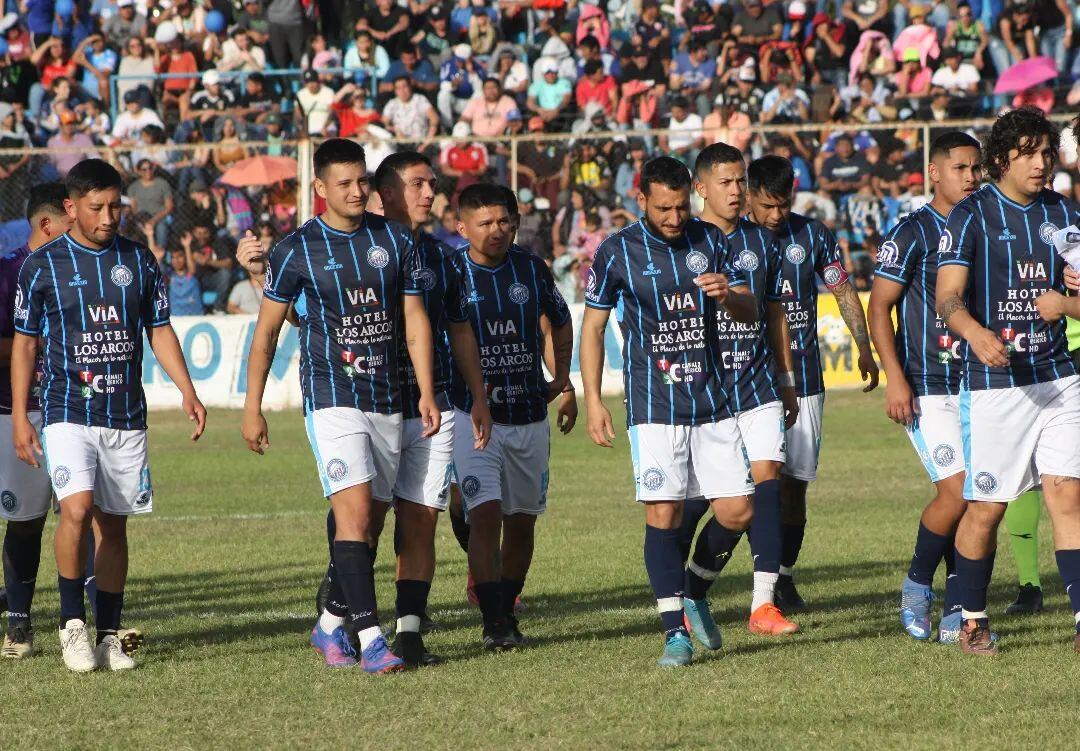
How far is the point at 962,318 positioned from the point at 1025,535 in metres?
2.34

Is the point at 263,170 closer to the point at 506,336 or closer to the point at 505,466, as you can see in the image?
the point at 506,336

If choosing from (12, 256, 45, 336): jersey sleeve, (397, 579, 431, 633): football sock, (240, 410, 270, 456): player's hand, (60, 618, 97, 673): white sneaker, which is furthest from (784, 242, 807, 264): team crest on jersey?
(60, 618, 97, 673): white sneaker

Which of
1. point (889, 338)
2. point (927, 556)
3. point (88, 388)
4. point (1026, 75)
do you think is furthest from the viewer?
point (1026, 75)

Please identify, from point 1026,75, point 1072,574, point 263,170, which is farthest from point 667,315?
point 1026,75

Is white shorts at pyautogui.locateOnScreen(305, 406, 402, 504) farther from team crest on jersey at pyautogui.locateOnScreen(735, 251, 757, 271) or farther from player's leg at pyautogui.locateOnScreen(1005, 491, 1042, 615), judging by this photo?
player's leg at pyautogui.locateOnScreen(1005, 491, 1042, 615)

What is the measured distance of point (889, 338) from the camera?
24.3ft

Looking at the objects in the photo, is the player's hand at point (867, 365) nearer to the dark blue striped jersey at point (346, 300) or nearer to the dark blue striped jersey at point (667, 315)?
the dark blue striped jersey at point (667, 315)

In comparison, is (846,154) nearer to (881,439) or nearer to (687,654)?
(881,439)

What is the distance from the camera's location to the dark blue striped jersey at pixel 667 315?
712 cm

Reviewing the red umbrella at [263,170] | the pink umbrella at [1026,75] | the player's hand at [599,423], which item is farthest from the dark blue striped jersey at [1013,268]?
the pink umbrella at [1026,75]

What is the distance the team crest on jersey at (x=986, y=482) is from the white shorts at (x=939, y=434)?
2.16 ft

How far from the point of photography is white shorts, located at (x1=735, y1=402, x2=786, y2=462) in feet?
25.4

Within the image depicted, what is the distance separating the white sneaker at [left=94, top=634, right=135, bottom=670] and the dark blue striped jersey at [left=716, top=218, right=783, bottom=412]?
291cm

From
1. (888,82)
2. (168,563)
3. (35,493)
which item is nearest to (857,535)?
(168,563)
